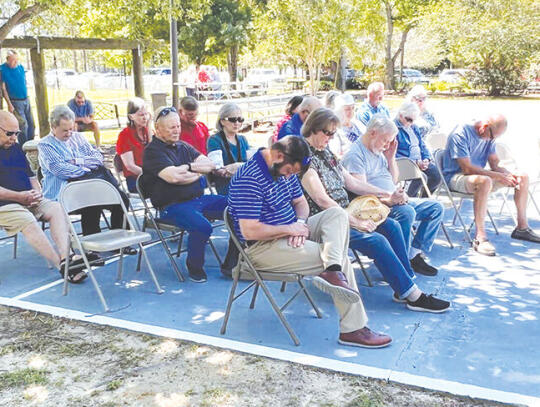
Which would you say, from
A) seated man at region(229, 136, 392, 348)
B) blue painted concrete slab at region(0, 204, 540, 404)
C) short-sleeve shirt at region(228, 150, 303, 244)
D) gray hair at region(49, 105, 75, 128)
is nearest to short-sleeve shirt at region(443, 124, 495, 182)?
blue painted concrete slab at region(0, 204, 540, 404)

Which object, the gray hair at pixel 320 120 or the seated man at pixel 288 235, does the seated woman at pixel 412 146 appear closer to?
the gray hair at pixel 320 120

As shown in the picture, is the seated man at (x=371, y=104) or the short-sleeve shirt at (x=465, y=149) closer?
the short-sleeve shirt at (x=465, y=149)

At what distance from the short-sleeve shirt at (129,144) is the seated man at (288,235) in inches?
104

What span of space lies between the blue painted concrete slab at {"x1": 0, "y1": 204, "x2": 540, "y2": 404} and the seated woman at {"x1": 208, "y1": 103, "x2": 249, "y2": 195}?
0.84 metres

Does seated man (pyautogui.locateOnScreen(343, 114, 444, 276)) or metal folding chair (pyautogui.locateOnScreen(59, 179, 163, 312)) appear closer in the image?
metal folding chair (pyautogui.locateOnScreen(59, 179, 163, 312))

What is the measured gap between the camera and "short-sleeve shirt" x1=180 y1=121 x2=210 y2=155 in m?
6.68

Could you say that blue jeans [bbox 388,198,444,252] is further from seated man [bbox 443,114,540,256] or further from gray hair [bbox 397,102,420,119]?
gray hair [bbox 397,102,420,119]

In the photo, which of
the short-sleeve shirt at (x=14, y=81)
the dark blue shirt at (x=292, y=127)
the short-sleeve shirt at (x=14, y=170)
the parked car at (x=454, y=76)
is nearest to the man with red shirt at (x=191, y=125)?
the dark blue shirt at (x=292, y=127)

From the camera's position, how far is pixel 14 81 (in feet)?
36.2

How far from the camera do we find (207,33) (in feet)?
88.0

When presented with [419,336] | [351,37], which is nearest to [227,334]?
[419,336]

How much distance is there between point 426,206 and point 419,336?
171 cm

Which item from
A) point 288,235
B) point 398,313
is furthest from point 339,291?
point 398,313

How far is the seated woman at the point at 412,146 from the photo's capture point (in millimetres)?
6707
